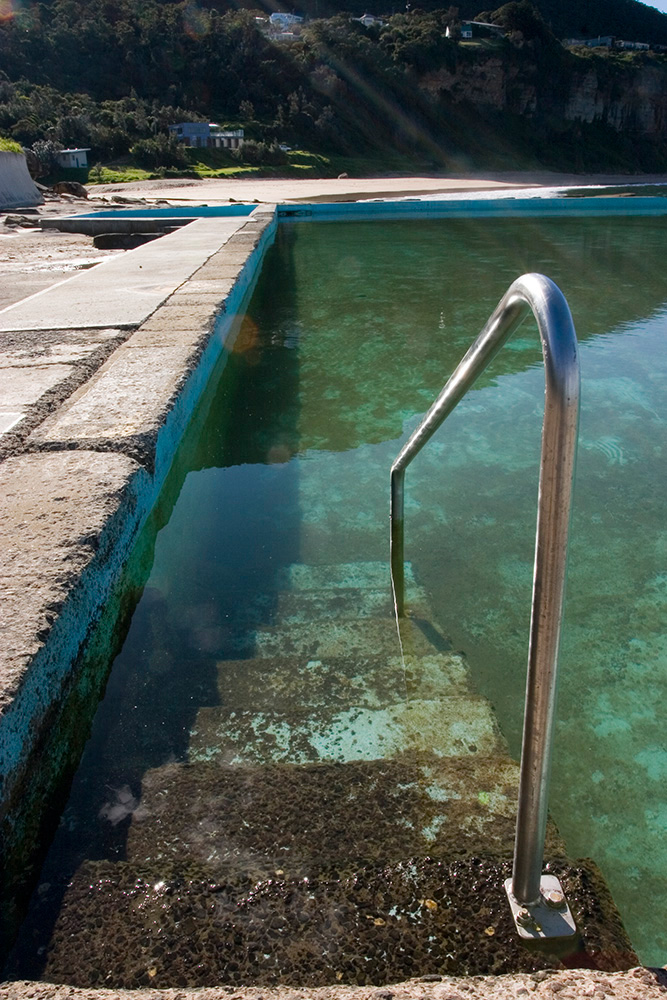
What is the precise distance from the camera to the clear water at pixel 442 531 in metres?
1.51

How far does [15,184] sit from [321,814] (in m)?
14.3

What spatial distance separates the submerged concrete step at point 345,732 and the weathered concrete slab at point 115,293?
275cm

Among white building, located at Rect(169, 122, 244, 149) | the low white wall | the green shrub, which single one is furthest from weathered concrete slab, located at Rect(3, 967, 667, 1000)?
white building, located at Rect(169, 122, 244, 149)

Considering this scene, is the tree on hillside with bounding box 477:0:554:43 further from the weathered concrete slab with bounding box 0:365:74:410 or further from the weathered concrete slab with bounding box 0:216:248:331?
the weathered concrete slab with bounding box 0:365:74:410

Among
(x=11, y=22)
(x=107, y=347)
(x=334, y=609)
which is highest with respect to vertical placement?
(x=11, y=22)

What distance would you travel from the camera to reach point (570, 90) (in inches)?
2213

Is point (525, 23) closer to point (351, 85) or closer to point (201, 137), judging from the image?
point (351, 85)

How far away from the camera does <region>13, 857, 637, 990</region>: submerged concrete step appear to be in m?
0.99

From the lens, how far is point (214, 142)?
37531mm

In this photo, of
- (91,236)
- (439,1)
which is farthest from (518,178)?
(439,1)

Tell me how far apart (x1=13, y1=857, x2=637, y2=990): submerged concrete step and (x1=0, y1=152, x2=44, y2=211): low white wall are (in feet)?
44.5

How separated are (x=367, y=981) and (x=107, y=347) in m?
3.08

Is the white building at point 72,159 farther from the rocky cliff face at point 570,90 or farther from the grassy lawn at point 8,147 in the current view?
the rocky cliff face at point 570,90

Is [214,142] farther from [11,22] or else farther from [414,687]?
[414,687]
